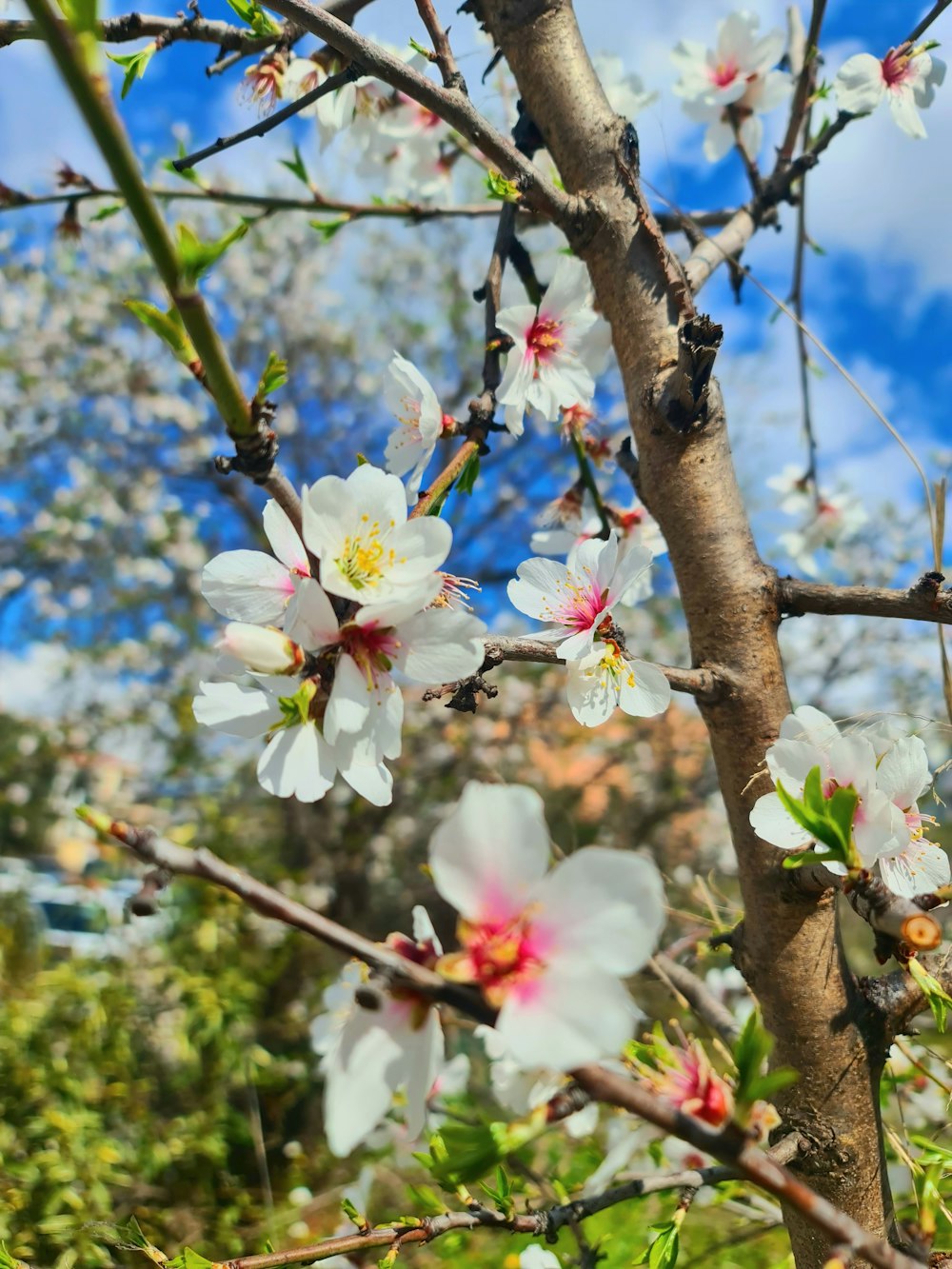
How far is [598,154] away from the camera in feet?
3.59

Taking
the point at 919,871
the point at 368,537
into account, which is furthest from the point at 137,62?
the point at 919,871

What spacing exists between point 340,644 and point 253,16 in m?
0.83

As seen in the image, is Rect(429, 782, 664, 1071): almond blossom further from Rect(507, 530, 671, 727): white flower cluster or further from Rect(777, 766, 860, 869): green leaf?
Rect(507, 530, 671, 727): white flower cluster

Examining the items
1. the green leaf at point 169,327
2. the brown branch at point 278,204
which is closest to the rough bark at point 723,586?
the brown branch at point 278,204

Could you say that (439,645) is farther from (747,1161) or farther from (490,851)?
(747,1161)

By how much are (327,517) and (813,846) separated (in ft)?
1.66

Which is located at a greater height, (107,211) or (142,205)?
(107,211)

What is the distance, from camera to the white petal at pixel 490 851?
1.46 ft

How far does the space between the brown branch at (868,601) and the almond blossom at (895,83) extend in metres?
0.91

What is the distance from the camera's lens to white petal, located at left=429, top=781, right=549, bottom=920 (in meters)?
0.44

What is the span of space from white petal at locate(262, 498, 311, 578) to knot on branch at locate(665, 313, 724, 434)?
A: 0.49 meters

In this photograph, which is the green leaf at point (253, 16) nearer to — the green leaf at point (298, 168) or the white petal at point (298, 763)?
the green leaf at point (298, 168)

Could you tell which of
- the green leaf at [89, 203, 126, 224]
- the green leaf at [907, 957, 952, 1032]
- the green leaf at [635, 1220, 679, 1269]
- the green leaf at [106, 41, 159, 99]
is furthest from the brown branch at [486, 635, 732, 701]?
the green leaf at [89, 203, 126, 224]

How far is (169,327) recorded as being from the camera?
0.53 m
